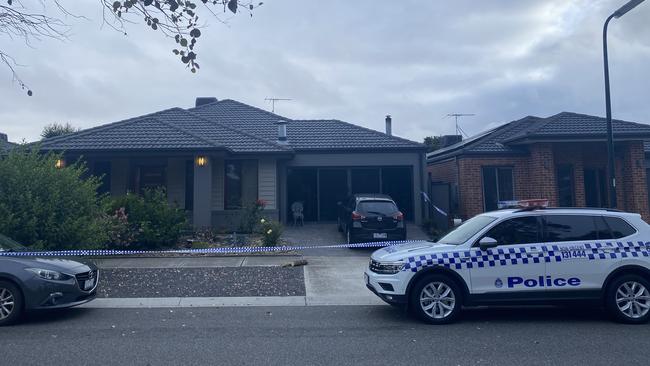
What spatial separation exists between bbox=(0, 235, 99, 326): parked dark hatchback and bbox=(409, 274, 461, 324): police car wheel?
16.3 ft

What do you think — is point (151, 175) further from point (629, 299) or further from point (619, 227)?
point (629, 299)

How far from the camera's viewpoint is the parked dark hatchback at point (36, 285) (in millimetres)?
7105

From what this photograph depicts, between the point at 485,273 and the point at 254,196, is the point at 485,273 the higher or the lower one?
the lower one

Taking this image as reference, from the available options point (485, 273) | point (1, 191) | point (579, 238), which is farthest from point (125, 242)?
point (579, 238)

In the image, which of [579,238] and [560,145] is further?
[560,145]

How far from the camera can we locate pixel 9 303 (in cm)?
710

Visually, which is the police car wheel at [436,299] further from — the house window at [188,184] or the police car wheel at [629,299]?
the house window at [188,184]

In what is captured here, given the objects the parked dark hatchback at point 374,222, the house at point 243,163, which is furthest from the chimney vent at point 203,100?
the parked dark hatchback at point 374,222

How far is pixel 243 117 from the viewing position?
A: 2308 centimetres

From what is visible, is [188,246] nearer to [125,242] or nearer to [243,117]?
[125,242]

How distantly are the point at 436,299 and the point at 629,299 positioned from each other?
2763mm

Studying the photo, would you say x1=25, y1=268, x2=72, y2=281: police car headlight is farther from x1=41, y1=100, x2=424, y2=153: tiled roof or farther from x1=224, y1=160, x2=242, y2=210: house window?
x1=224, y1=160, x2=242, y2=210: house window

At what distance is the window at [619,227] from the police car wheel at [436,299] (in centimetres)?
253

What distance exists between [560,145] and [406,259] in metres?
13.3
